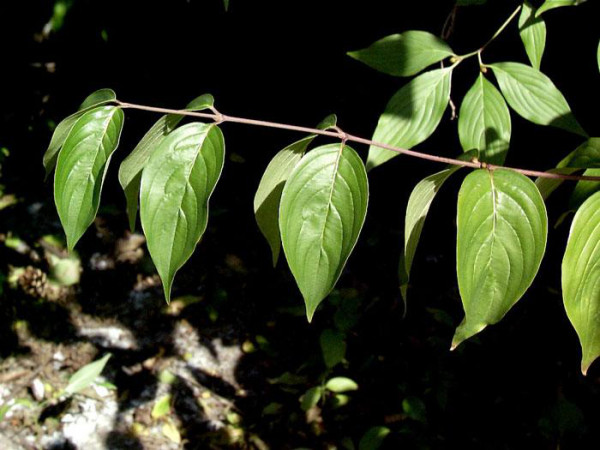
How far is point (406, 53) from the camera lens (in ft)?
5.47

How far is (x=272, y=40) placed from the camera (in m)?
3.27

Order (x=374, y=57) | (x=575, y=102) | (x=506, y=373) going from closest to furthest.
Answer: (x=374, y=57), (x=575, y=102), (x=506, y=373)

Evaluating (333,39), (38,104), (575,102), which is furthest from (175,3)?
(575,102)

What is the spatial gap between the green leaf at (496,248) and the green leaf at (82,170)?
1.98 ft

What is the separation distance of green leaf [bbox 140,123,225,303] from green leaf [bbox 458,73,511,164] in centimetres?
85

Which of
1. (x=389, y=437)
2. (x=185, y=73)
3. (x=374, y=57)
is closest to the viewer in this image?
(x=374, y=57)

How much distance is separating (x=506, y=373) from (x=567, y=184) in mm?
945

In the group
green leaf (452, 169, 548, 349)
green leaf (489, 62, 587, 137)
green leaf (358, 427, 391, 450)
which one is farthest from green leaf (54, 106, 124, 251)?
green leaf (358, 427, 391, 450)

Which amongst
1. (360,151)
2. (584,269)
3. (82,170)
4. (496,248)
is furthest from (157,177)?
(360,151)

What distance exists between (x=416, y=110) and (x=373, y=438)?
153 cm

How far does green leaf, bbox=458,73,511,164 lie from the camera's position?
1.61 m

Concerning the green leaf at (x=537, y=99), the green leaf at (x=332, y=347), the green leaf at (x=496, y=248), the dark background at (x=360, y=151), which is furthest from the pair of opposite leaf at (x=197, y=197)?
the green leaf at (x=332, y=347)

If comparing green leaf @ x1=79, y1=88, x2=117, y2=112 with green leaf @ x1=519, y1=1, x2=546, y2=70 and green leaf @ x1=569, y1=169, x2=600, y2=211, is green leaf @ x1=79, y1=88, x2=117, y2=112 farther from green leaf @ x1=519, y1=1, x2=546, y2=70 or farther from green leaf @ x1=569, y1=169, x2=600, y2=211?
green leaf @ x1=519, y1=1, x2=546, y2=70

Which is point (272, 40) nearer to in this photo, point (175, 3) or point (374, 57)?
point (175, 3)
